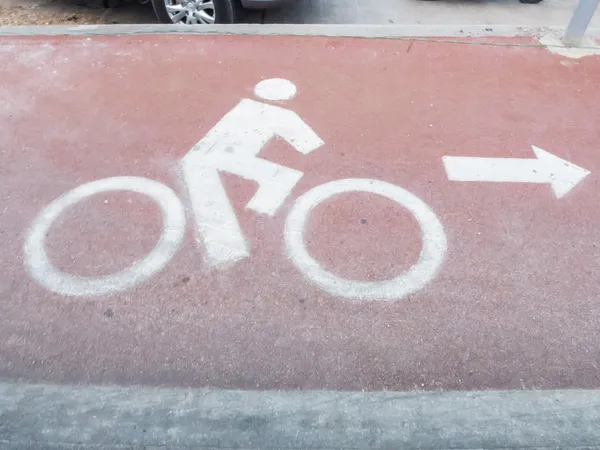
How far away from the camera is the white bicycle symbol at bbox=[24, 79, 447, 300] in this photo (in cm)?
288

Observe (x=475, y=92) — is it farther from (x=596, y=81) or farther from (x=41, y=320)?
(x=41, y=320)

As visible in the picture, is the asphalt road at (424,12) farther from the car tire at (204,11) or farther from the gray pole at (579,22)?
the gray pole at (579,22)

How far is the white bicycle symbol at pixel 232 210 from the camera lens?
2.88 meters

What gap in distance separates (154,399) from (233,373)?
41 centimetres

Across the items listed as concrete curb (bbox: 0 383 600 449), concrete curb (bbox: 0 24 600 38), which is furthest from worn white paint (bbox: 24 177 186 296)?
concrete curb (bbox: 0 24 600 38)

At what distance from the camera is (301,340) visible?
260 cm

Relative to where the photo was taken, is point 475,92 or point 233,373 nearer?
point 233,373

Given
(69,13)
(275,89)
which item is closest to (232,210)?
(275,89)

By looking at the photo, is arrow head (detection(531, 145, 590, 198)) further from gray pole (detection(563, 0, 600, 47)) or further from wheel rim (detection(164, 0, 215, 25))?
wheel rim (detection(164, 0, 215, 25))

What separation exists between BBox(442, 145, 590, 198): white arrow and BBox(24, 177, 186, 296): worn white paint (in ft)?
6.87

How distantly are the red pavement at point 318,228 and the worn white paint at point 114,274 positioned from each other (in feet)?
0.19

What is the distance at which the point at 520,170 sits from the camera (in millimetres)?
3643

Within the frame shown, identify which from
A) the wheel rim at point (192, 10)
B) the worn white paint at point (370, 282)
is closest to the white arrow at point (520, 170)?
the worn white paint at point (370, 282)

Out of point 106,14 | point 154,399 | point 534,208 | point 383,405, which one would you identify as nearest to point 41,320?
point 154,399
